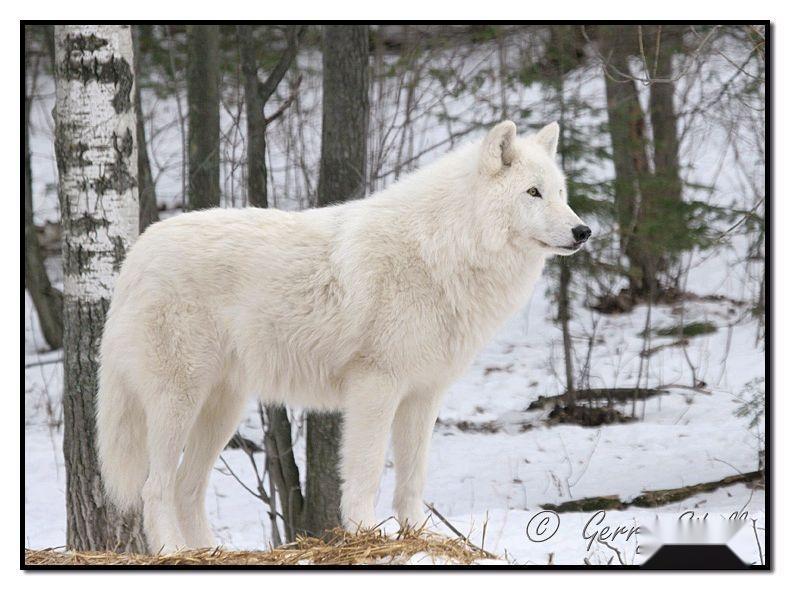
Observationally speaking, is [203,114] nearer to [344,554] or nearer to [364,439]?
[364,439]

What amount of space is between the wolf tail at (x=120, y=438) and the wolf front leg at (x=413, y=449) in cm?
139

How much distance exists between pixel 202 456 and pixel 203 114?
3704 millimetres

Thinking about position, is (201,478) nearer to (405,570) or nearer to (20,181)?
(405,570)

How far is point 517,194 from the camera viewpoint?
168 inches

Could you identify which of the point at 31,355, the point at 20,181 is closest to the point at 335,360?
the point at 20,181

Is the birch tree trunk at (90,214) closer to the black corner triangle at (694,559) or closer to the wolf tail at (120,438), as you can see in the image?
the wolf tail at (120,438)

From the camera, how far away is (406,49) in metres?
8.41

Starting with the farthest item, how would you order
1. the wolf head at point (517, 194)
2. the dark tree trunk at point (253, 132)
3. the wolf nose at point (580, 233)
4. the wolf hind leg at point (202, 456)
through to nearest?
the dark tree trunk at point (253, 132) → the wolf hind leg at point (202, 456) → the wolf head at point (517, 194) → the wolf nose at point (580, 233)

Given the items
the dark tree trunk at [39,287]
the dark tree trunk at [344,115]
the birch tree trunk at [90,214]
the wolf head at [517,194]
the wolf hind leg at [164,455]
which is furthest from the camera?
the dark tree trunk at [39,287]

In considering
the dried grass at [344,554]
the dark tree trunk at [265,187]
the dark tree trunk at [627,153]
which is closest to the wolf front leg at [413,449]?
the dried grass at [344,554]

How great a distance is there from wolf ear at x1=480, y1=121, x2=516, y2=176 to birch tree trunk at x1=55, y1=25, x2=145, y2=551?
2182 mm

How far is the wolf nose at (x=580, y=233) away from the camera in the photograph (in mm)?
4078

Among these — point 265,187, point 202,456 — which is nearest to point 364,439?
point 202,456

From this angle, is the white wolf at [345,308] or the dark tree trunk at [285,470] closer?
the white wolf at [345,308]
